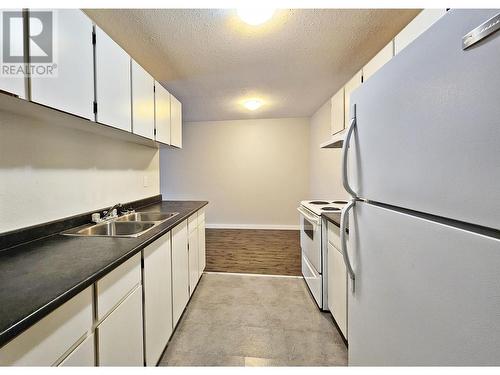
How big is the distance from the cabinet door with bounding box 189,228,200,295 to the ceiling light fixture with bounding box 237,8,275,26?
5.95 feet

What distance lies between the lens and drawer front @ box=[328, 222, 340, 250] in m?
1.63

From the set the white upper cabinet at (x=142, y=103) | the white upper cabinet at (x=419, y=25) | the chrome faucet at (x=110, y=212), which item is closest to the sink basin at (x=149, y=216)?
the chrome faucet at (x=110, y=212)

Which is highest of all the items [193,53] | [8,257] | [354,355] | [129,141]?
[193,53]

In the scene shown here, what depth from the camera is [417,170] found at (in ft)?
2.24

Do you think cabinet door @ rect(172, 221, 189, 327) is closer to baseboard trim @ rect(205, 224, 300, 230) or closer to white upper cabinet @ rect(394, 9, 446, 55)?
white upper cabinet @ rect(394, 9, 446, 55)

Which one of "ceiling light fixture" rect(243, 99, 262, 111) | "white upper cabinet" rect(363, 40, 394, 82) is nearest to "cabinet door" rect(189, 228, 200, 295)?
"white upper cabinet" rect(363, 40, 394, 82)

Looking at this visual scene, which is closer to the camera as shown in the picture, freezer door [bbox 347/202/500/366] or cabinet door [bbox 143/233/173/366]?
freezer door [bbox 347/202/500/366]

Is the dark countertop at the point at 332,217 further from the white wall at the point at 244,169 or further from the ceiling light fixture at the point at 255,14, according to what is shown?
the white wall at the point at 244,169

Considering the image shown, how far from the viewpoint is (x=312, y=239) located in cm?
217

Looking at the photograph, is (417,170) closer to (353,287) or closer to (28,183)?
(353,287)

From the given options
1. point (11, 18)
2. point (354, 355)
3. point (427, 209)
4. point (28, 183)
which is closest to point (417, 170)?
point (427, 209)

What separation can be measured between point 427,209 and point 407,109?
333mm

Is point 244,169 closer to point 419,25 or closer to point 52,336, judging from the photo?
point 419,25

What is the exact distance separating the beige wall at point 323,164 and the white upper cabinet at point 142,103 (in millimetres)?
2457
